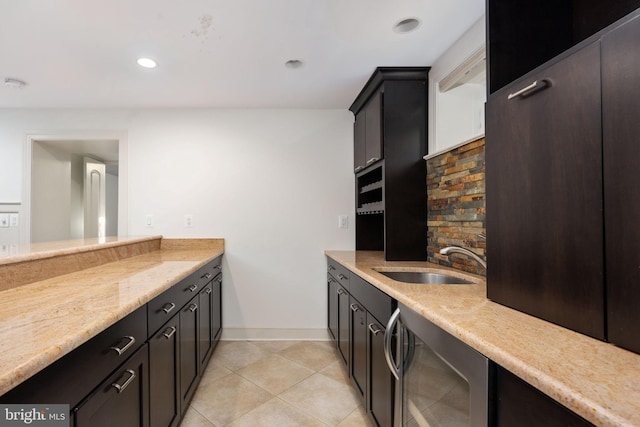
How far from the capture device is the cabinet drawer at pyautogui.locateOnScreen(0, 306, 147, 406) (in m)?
0.63

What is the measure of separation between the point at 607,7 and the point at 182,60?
219 centimetres

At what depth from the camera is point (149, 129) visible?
2.96 m

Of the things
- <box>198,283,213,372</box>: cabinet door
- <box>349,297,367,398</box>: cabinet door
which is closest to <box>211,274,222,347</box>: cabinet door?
<box>198,283,213,372</box>: cabinet door

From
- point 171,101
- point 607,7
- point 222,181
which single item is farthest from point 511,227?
point 171,101

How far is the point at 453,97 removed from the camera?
2.02 metres

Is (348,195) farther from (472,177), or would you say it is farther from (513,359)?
(513,359)

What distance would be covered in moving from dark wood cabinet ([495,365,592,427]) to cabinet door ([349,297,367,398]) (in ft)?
3.23

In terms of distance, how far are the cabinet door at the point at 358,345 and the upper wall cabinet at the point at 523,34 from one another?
1.28 metres

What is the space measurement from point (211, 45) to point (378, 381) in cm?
215

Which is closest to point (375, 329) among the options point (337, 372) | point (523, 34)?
point (337, 372)

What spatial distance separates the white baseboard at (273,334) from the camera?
2.94 meters

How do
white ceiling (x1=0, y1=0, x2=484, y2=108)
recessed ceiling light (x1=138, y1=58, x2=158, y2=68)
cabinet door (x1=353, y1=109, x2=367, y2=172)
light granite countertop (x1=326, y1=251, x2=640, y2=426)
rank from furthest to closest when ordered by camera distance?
1. cabinet door (x1=353, y1=109, x2=367, y2=172)
2. recessed ceiling light (x1=138, y1=58, x2=158, y2=68)
3. white ceiling (x1=0, y1=0, x2=484, y2=108)
4. light granite countertop (x1=326, y1=251, x2=640, y2=426)

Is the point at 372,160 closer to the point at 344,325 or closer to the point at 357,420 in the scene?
the point at 344,325

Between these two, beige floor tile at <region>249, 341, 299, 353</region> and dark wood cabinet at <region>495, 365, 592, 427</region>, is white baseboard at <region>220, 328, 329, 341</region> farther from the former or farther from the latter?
dark wood cabinet at <region>495, 365, 592, 427</region>
